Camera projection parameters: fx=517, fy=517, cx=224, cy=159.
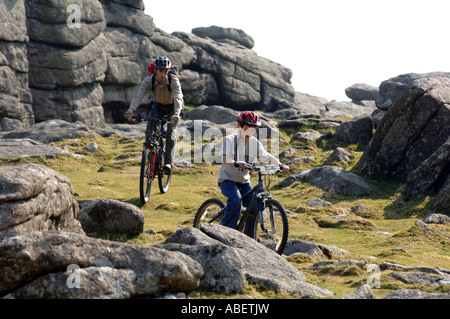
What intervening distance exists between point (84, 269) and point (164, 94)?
459 inches

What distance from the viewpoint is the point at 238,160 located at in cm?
1170

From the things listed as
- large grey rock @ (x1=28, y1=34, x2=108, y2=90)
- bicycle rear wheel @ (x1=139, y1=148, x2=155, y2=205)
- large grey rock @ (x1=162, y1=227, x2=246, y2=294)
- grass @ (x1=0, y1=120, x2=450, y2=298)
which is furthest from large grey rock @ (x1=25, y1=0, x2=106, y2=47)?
large grey rock @ (x1=162, y1=227, x2=246, y2=294)

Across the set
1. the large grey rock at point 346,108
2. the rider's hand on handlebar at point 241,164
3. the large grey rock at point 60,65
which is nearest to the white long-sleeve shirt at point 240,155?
the rider's hand on handlebar at point 241,164

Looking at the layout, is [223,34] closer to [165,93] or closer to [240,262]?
[165,93]

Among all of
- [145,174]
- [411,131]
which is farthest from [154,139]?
[411,131]

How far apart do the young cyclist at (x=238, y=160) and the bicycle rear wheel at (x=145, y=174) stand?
5.69 meters

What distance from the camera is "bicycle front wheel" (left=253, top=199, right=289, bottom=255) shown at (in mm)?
10938

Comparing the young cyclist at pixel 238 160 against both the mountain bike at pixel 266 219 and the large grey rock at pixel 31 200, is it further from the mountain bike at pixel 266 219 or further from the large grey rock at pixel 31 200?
the large grey rock at pixel 31 200

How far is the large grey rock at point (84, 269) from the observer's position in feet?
19.6

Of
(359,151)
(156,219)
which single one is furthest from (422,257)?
(359,151)

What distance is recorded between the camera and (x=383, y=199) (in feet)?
72.5

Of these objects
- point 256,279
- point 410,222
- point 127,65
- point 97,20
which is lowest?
point 410,222

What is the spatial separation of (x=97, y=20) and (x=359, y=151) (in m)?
30.6

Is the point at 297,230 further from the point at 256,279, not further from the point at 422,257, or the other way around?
the point at 256,279
